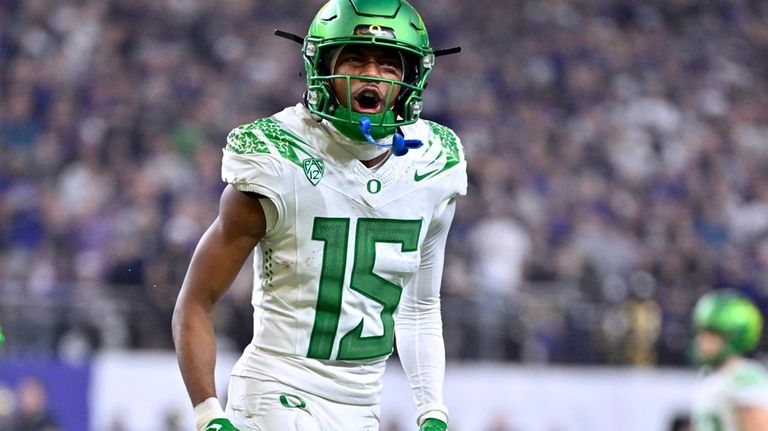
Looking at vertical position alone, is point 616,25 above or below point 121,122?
above

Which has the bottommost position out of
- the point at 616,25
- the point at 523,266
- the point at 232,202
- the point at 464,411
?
the point at 464,411

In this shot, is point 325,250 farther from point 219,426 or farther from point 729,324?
point 729,324

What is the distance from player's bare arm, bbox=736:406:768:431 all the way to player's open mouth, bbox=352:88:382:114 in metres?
2.20

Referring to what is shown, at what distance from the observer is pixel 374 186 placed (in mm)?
3445

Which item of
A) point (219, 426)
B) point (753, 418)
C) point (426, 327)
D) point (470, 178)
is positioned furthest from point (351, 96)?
point (470, 178)

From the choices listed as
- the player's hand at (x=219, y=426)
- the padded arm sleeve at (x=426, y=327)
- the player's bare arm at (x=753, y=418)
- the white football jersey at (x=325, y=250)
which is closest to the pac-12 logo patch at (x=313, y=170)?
the white football jersey at (x=325, y=250)

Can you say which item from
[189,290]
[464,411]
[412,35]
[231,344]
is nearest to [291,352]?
[189,290]

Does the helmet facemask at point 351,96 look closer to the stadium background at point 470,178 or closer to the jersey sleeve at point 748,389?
the jersey sleeve at point 748,389

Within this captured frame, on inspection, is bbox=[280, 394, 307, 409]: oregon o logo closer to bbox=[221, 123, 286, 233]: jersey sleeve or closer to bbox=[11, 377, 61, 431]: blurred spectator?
bbox=[221, 123, 286, 233]: jersey sleeve

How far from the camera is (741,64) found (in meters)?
14.7

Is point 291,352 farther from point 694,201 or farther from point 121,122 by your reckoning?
point 694,201

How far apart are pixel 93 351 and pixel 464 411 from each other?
2.44m

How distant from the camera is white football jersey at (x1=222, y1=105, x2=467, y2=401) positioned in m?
3.34

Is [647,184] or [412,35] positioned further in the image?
[647,184]
